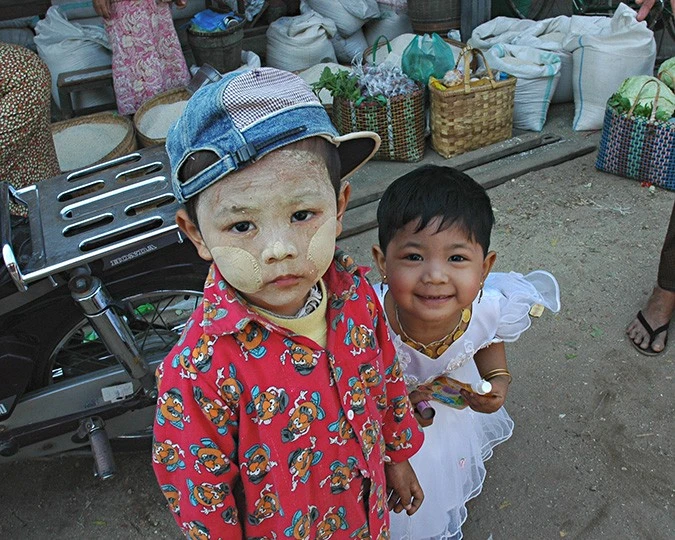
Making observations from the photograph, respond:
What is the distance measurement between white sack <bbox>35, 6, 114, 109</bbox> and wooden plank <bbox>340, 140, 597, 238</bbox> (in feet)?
7.55

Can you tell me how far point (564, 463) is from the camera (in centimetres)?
227

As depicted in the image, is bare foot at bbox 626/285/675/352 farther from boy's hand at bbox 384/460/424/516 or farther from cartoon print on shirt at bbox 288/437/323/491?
cartoon print on shirt at bbox 288/437/323/491

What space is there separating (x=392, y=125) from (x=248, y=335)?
128 inches

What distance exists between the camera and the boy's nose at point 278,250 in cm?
104

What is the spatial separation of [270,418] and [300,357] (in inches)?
4.9

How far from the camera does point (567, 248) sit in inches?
134

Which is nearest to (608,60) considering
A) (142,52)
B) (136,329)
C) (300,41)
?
(300,41)

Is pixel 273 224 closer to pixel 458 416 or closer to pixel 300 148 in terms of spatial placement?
pixel 300 148

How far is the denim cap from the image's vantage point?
1.01 metres

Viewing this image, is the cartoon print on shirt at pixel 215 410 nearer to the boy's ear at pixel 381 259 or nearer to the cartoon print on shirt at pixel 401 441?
the cartoon print on shirt at pixel 401 441

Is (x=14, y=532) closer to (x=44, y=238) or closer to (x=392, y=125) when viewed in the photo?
(x=44, y=238)

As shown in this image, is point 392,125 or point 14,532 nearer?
point 14,532

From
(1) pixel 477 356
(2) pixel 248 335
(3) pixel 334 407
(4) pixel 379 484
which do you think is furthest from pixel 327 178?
(1) pixel 477 356

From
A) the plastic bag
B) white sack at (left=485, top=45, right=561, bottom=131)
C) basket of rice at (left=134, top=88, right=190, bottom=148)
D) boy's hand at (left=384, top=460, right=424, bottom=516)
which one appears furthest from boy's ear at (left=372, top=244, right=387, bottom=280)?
white sack at (left=485, top=45, right=561, bottom=131)
